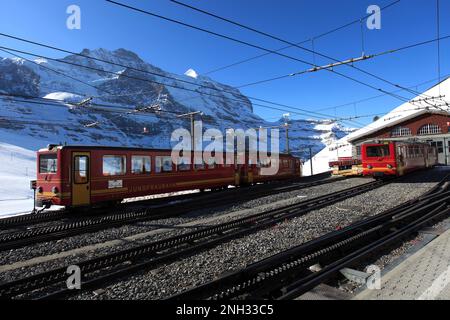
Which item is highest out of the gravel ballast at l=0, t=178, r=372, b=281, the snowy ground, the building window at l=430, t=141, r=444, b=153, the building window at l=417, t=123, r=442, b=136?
the building window at l=417, t=123, r=442, b=136

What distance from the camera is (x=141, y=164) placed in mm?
15508

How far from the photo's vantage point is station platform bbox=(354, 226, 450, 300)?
4.40 meters

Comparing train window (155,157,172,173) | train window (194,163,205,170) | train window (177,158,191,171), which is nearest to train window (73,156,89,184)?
train window (155,157,172,173)

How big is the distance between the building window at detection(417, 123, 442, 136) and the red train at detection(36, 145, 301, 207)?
142 ft

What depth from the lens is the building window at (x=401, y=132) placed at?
165ft

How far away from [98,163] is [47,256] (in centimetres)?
638

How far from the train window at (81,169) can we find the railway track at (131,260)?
6.68 m

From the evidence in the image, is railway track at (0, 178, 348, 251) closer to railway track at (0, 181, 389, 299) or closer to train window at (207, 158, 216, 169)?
railway track at (0, 181, 389, 299)

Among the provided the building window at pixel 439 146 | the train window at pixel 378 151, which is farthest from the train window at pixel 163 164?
the building window at pixel 439 146

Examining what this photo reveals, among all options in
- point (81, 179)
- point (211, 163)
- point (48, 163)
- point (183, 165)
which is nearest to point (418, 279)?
point (81, 179)

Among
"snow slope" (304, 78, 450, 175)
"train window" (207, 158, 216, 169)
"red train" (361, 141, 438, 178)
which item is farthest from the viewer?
"snow slope" (304, 78, 450, 175)

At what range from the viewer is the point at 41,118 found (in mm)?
136500

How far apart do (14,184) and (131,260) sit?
83.0ft

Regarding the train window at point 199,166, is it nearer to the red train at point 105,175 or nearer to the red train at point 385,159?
the red train at point 105,175
